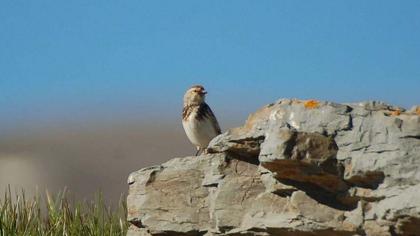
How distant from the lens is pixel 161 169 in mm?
9695

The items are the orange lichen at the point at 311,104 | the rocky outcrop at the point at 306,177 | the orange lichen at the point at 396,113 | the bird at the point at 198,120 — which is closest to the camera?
the rocky outcrop at the point at 306,177

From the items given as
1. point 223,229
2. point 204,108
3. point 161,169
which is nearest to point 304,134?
point 223,229

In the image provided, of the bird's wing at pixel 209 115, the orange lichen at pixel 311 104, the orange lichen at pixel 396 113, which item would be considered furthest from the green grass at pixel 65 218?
the orange lichen at pixel 396 113

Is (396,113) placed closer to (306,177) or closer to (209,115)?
(306,177)

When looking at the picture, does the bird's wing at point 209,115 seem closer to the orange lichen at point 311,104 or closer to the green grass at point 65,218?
the green grass at point 65,218

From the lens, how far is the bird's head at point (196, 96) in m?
13.6

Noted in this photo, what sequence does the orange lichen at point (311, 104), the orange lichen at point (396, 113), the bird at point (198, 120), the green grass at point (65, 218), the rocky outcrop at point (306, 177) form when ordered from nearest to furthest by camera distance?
the rocky outcrop at point (306, 177)
the orange lichen at point (396, 113)
the orange lichen at point (311, 104)
the green grass at point (65, 218)
the bird at point (198, 120)

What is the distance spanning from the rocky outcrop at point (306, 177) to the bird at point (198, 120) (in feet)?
12.2

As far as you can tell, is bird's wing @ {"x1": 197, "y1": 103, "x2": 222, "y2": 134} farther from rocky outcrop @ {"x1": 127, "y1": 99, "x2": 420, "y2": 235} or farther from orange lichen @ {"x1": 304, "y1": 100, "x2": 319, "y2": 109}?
orange lichen @ {"x1": 304, "y1": 100, "x2": 319, "y2": 109}

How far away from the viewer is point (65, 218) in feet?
41.0

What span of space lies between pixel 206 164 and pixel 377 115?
2.00 meters

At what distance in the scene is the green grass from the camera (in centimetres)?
1226

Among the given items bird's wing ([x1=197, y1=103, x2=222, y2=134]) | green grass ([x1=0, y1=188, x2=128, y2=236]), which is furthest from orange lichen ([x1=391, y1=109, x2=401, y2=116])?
bird's wing ([x1=197, y1=103, x2=222, y2=134])

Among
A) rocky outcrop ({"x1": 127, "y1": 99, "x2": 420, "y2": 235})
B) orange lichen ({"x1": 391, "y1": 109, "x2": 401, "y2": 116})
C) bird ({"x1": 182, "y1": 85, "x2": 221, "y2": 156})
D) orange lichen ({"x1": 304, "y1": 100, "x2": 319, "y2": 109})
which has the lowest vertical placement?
rocky outcrop ({"x1": 127, "y1": 99, "x2": 420, "y2": 235})
